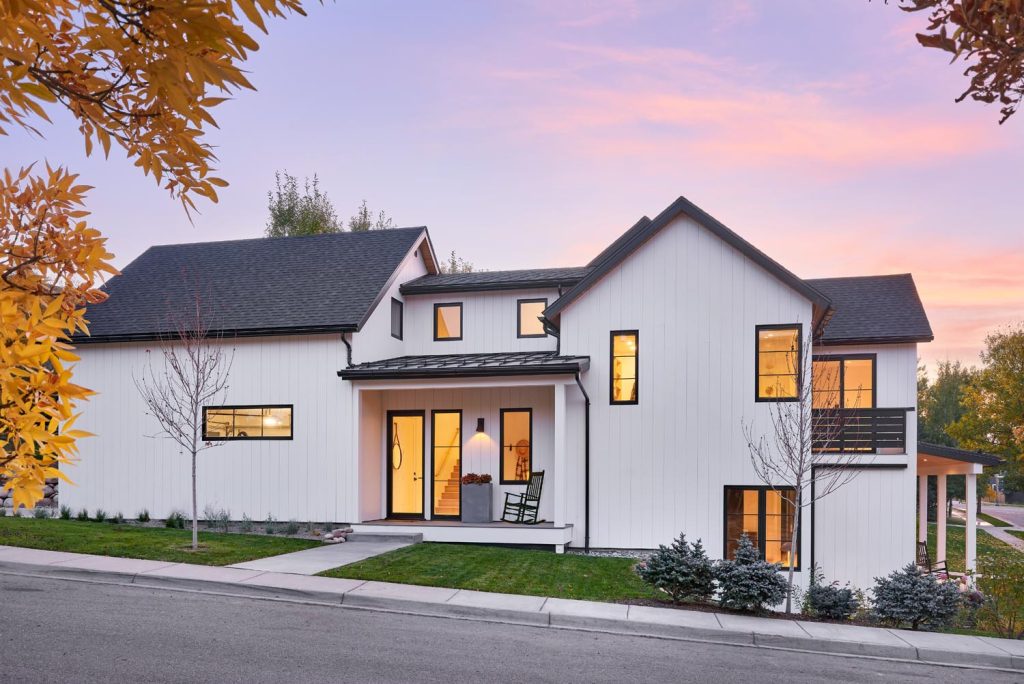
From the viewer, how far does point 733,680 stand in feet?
25.1

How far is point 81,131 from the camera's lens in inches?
104

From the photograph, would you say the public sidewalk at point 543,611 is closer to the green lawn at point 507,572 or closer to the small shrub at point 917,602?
the small shrub at point 917,602

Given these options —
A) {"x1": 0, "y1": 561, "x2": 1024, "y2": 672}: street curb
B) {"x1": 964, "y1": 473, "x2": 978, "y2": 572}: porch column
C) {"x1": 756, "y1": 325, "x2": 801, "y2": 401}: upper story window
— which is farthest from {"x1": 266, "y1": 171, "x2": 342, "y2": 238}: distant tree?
{"x1": 964, "y1": 473, "x2": 978, "y2": 572}: porch column

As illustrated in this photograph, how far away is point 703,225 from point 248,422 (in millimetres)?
10890

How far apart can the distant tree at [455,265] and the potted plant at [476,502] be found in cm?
2467

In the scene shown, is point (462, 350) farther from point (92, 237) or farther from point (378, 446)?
point (92, 237)

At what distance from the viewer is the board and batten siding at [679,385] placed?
53.0 feet

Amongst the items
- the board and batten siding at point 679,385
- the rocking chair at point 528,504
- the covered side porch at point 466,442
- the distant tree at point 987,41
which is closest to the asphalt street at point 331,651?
the distant tree at point 987,41

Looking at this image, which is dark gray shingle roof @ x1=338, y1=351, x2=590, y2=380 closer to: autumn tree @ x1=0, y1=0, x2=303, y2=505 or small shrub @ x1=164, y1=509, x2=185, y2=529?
small shrub @ x1=164, y1=509, x2=185, y2=529

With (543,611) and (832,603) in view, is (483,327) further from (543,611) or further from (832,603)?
(832,603)

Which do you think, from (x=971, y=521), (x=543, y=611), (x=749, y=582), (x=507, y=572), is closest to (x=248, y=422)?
(x=507, y=572)

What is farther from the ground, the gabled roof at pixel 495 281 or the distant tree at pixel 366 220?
the distant tree at pixel 366 220

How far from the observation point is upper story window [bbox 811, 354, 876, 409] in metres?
17.9

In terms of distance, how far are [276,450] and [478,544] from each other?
4972mm
